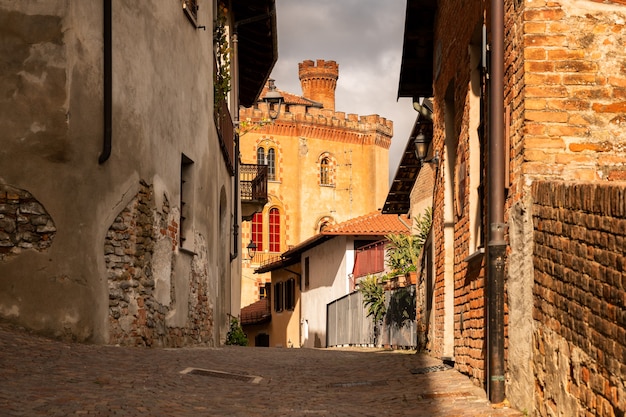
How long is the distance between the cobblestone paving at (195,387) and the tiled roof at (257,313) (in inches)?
1491

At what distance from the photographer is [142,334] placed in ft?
39.4

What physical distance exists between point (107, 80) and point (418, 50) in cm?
492

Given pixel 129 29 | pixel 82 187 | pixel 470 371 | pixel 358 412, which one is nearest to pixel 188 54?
pixel 129 29

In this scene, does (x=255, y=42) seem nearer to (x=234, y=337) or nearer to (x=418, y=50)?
(x=234, y=337)

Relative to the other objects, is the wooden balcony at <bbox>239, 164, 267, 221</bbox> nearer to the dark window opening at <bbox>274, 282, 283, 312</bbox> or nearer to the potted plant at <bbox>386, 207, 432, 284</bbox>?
the potted plant at <bbox>386, 207, 432, 284</bbox>

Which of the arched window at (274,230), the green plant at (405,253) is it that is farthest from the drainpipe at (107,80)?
the arched window at (274,230)

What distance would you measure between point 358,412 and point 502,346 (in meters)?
1.25

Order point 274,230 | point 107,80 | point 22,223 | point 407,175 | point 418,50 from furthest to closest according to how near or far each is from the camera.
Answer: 1. point 274,230
2. point 407,175
3. point 418,50
4. point 107,80
5. point 22,223

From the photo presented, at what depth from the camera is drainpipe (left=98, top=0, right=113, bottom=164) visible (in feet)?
36.3

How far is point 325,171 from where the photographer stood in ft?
208

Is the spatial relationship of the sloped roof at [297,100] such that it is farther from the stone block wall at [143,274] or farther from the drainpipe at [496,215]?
the drainpipe at [496,215]

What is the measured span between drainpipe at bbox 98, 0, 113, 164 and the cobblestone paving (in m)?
2.31

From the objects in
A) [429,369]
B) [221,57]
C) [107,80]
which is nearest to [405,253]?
[221,57]

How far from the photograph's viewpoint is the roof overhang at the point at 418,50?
1295cm
